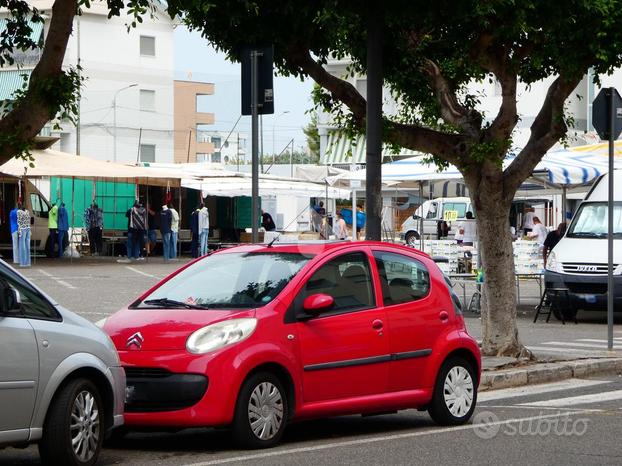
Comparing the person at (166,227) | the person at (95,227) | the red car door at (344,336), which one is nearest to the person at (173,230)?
the person at (166,227)

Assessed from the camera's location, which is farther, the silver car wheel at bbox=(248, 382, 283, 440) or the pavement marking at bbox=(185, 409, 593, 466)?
the silver car wheel at bbox=(248, 382, 283, 440)

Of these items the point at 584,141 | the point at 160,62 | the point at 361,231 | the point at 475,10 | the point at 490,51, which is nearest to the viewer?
the point at 475,10

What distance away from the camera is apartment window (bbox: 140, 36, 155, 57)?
7488 centimetres

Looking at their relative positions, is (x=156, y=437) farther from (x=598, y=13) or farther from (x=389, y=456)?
(x=598, y=13)

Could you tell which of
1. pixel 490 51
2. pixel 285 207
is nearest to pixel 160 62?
pixel 285 207

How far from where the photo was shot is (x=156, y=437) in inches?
416

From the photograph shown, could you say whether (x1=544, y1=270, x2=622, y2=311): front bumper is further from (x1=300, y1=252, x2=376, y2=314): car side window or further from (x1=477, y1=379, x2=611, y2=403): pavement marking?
(x1=300, y1=252, x2=376, y2=314): car side window

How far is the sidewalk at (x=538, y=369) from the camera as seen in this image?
14062mm

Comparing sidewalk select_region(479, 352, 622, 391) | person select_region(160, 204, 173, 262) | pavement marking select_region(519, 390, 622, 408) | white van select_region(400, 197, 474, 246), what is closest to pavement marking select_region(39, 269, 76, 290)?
person select_region(160, 204, 173, 262)

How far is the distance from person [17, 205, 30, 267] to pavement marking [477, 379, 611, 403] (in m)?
23.2

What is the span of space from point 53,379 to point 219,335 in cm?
163

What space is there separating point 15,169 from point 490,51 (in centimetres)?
2477

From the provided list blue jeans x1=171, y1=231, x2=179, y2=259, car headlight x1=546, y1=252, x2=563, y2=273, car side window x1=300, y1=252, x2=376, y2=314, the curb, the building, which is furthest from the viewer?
the building

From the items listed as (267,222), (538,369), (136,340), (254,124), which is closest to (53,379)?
(136,340)
